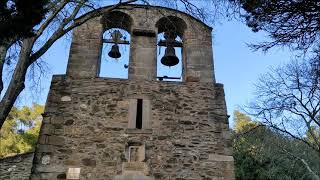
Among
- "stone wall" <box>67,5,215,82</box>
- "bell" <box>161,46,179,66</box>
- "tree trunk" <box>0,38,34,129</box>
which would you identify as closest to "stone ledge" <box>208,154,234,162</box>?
"stone wall" <box>67,5,215,82</box>

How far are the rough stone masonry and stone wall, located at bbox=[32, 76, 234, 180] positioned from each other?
0.7 inches

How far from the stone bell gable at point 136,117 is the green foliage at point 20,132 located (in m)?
10.9

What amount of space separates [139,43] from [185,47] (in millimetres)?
974

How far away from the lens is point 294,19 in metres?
5.31

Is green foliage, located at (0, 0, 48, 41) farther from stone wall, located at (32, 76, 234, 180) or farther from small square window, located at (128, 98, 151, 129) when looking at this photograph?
small square window, located at (128, 98, 151, 129)

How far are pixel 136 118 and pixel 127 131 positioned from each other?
0.33m

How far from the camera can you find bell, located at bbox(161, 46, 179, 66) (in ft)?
28.0

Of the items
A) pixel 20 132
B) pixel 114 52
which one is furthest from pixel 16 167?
pixel 20 132

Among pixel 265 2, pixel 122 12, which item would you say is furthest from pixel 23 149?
pixel 265 2

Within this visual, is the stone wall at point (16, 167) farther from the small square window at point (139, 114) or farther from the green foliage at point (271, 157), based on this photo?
the green foliage at point (271, 157)

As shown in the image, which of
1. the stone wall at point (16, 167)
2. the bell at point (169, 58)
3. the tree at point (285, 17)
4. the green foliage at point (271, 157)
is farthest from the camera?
the green foliage at point (271, 157)

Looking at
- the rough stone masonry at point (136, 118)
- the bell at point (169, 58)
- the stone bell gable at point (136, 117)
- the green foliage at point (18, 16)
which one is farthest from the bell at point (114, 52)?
the green foliage at point (18, 16)

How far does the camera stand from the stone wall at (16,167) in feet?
33.8

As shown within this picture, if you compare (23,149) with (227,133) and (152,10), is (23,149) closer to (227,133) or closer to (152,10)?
(152,10)
